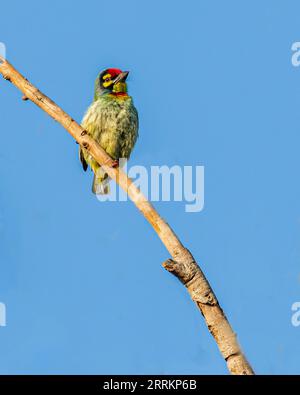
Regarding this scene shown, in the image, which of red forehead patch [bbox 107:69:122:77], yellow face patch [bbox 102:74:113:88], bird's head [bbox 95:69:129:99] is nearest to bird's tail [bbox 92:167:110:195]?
bird's head [bbox 95:69:129:99]

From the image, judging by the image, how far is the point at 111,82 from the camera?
911 cm

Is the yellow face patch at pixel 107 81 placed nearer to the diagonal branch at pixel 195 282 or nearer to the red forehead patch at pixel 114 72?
the red forehead patch at pixel 114 72

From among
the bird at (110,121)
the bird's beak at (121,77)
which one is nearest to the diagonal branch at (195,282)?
the bird at (110,121)

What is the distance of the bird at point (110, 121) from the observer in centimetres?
882

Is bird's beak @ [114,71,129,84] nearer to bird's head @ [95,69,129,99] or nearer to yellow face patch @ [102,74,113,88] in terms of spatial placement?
bird's head @ [95,69,129,99]

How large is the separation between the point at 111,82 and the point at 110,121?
23.1 inches

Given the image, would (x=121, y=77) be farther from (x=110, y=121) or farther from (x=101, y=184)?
(x=101, y=184)

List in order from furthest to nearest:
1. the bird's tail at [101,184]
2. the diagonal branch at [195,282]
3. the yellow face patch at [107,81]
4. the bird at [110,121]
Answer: the bird's tail at [101,184] → the yellow face patch at [107,81] → the bird at [110,121] → the diagonal branch at [195,282]

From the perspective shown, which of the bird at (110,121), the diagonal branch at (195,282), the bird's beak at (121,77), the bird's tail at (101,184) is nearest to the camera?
the diagonal branch at (195,282)

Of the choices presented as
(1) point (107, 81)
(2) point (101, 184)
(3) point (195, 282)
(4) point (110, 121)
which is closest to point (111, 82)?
(1) point (107, 81)

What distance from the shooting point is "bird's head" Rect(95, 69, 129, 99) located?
29.7 feet

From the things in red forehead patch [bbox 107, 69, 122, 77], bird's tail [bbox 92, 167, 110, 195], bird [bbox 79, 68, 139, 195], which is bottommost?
bird's tail [bbox 92, 167, 110, 195]
